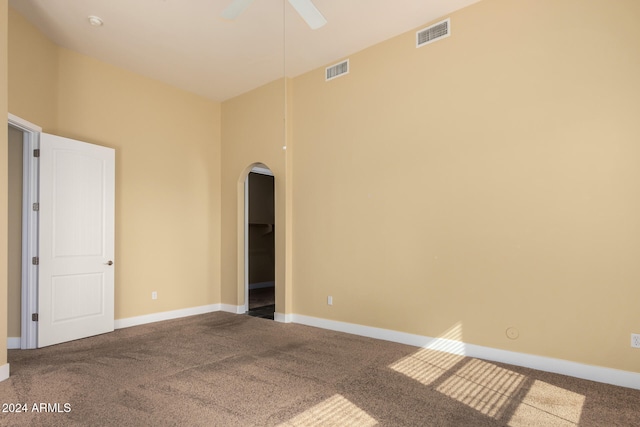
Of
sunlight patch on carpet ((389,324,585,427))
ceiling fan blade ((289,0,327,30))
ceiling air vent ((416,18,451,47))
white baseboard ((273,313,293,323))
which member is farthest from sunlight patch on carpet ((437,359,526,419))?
ceiling air vent ((416,18,451,47))

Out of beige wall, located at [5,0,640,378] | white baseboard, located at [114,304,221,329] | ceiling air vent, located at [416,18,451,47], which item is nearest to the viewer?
beige wall, located at [5,0,640,378]

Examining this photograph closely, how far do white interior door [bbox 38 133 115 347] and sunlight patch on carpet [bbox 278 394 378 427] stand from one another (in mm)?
3146

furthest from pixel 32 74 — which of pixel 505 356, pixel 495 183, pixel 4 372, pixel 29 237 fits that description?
pixel 505 356

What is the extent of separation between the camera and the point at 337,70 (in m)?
4.64

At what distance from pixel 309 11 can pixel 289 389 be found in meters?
2.78

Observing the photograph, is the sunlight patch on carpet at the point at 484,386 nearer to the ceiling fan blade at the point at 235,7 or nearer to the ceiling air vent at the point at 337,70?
the ceiling fan blade at the point at 235,7

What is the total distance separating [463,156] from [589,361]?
6.57 ft

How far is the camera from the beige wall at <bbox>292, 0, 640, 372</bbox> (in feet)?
9.50

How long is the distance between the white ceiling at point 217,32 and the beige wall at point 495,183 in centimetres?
38

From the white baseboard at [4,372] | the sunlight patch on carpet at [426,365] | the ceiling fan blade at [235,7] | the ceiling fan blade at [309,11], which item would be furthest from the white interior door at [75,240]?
the sunlight patch on carpet at [426,365]

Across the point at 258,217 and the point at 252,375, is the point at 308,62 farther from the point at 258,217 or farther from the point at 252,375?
the point at 258,217

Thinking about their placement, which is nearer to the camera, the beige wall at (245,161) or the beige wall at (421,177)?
the beige wall at (421,177)

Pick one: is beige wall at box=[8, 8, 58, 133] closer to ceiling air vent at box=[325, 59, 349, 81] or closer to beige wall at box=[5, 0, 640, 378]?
beige wall at box=[5, 0, 640, 378]

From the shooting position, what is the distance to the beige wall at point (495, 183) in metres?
2.90
